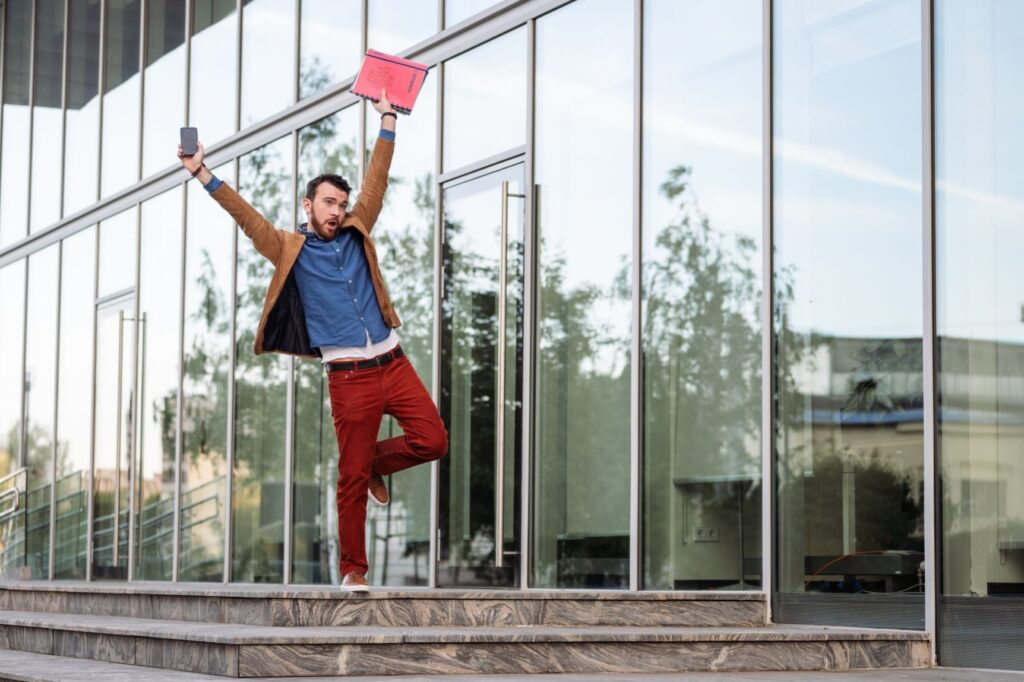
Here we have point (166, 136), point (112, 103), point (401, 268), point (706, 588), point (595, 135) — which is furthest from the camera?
point (112, 103)

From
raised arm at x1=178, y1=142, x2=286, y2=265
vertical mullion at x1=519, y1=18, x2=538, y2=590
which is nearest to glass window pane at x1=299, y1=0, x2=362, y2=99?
vertical mullion at x1=519, y1=18, x2=538, y2=590

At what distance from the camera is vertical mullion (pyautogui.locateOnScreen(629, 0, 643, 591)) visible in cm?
758

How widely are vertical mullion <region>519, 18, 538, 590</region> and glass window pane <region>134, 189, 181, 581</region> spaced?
4770 mm

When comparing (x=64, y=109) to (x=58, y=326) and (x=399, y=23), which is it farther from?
(x=399, y=23)

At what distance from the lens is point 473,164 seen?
888 centimetres

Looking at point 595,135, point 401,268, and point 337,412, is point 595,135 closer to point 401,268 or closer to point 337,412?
point 401,268

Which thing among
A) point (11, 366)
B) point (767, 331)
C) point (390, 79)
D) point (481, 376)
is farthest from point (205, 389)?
point (390, 79)

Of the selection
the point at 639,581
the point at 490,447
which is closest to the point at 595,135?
the point at 490,447

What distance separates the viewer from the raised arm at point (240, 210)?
560cm

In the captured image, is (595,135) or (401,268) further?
(401,268)

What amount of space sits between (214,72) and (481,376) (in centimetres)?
473

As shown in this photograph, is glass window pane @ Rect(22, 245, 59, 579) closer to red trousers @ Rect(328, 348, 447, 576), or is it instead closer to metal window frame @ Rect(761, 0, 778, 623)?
red trousers @ Rect(328, 348, 447, 576)

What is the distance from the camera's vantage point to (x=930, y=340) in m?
6.23

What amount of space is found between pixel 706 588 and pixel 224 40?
6751mm
